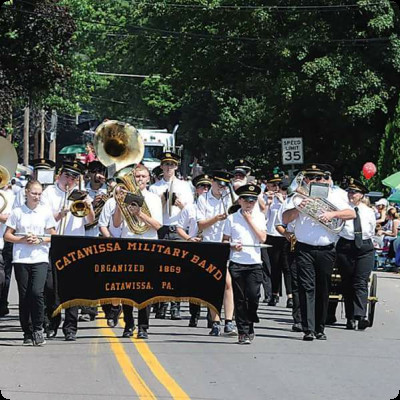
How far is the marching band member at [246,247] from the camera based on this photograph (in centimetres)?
1320

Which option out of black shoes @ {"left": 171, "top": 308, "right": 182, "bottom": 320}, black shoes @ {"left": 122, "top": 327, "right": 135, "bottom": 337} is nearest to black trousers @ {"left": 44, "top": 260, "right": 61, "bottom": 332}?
black shoes @ {"left": 122, "top": 327, "right": 135, "bottom": 337}

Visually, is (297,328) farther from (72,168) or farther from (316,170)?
(72,168)

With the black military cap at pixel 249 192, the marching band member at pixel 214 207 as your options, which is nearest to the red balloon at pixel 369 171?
the marching band member at pixel 214 207

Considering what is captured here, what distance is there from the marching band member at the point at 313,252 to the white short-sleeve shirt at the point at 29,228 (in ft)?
9.60

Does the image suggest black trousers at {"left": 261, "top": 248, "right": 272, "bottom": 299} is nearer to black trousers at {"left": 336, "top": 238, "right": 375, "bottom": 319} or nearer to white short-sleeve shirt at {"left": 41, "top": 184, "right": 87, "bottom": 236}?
black trousers at {"left": 336, "top": 238, "right": 375, "bottom": 319}

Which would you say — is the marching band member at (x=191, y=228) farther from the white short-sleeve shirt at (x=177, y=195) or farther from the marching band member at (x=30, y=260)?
the marching band member at (x=30, y=260)

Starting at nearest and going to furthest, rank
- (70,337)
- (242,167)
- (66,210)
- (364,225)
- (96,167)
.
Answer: (70,337) < (66,210) < (364,225) < (96,167) < (242,167)

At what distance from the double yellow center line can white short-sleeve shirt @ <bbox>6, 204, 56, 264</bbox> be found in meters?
1.28

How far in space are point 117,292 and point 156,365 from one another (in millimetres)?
2088

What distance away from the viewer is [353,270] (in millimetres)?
A: 15188

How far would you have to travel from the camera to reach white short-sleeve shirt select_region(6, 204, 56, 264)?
12695 mm

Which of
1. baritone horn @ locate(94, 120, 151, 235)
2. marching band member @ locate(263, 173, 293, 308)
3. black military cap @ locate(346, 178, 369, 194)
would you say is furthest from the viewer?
marching band member @ locate(263, 173, 293, 308)

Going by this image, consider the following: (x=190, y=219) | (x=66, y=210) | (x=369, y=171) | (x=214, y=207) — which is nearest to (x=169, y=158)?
(x=214, y=207)

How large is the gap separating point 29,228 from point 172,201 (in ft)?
10.9
